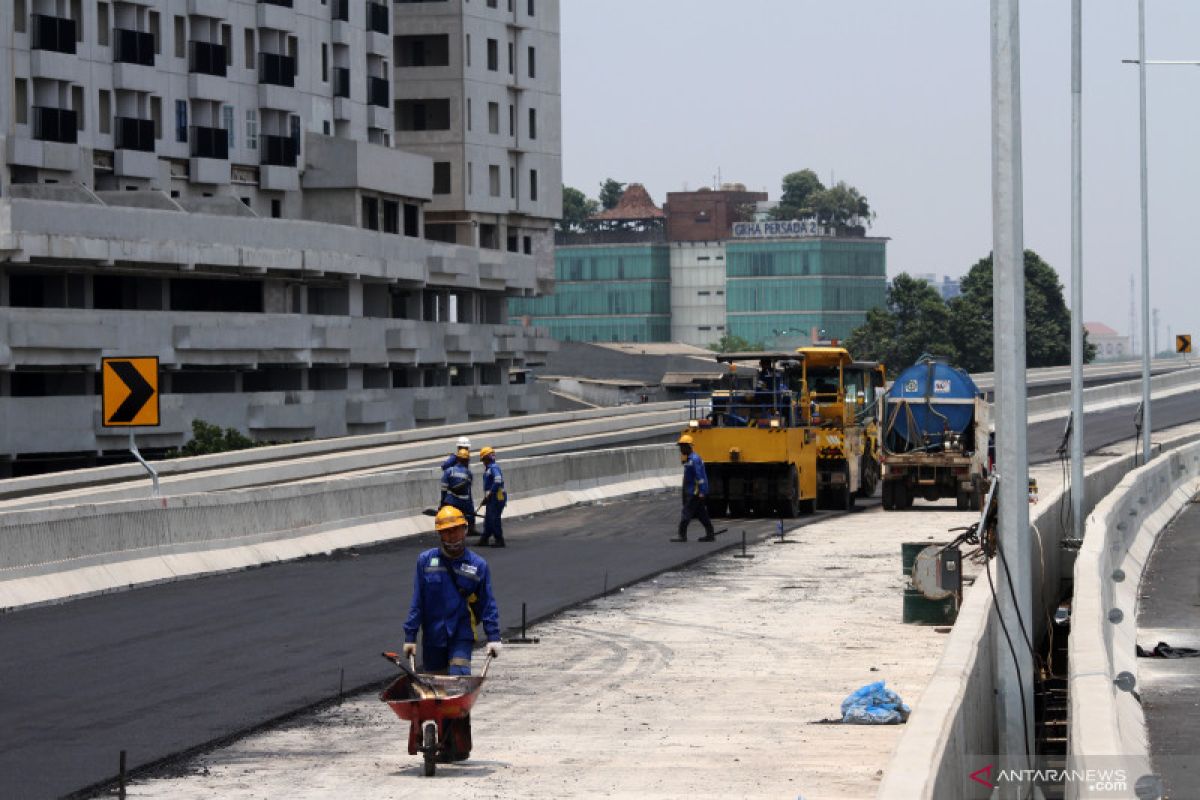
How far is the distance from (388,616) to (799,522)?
17065 mm

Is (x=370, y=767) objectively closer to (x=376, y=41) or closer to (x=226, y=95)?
(x=226, y=95)

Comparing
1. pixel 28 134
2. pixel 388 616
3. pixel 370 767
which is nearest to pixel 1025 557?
pixel 370 767

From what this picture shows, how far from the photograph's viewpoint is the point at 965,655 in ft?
42.8

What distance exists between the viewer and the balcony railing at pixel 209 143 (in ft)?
250

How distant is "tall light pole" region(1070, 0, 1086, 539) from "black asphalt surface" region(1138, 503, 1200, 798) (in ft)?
5.57

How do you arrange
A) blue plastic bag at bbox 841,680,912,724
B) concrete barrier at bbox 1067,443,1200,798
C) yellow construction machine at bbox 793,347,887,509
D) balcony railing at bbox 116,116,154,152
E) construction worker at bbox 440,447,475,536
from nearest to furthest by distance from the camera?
1. concrete barrier at bbox 1067,443,1200,798
2. blue plastic bag at bbox 841,680,912,724
3. construction worker at bbox 440,447,475,536
4. yellow construction machine at bbox 793,347,887,509
5. balcony railing at bbox 116,116,154,152

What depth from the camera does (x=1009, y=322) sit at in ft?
48.1

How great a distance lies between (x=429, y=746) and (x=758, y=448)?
1035 inches

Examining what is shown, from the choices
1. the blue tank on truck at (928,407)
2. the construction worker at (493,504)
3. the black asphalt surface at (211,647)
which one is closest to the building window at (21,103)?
the blue tank on truck at (928,407)

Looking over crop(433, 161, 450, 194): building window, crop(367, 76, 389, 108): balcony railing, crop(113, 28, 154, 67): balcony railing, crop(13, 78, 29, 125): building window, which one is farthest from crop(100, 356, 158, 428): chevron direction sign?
crop(433, 161, 450, 194): building window

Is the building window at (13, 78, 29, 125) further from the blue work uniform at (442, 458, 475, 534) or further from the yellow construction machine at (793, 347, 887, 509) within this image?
the blue work uniform at (442, 458, 475, 534)

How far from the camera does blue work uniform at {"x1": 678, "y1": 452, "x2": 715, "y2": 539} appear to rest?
3266 centimetres

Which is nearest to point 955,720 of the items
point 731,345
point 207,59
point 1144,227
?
point 1144,227

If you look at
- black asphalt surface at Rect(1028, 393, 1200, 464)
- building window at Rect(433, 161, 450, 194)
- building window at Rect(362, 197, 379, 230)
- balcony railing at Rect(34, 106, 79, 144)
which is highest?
building window at Rect(433, 161, 450, 194)
